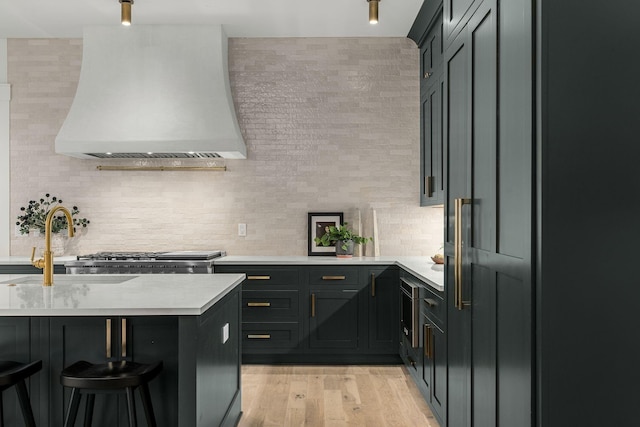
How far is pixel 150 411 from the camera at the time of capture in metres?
2.17

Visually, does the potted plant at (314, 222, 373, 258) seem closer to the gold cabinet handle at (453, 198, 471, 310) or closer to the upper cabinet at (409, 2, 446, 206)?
the upper cabinet at (409, 2, 446, 206)

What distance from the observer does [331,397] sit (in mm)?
3693

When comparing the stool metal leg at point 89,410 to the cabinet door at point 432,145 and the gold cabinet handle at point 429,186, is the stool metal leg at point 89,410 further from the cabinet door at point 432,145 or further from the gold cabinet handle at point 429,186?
the gold cabinet handle at point 429,186

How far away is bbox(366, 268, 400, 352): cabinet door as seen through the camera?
445 centimetres

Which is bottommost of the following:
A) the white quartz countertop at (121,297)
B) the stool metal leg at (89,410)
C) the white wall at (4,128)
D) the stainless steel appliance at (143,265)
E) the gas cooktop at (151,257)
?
the stool metal leg at (89,410)

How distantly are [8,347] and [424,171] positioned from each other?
349cm

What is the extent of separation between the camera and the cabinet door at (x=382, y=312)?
14.6 feet

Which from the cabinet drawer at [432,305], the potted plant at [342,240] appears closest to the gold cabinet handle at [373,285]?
the potted plant at [342,240]

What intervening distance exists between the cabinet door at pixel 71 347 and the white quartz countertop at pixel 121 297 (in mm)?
109

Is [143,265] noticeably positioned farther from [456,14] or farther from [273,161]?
[456,14]

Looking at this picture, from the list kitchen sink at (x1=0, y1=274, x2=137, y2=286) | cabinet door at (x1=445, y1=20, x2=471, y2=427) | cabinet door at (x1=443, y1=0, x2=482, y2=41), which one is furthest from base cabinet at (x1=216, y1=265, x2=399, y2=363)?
cabinet door at (x1=443, y1=0, x2=482, y2=41)

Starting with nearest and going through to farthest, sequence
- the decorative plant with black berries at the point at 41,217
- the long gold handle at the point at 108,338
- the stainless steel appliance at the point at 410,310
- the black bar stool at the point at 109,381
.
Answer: the black bar stool at the point at 109,381 → the long gold handle at the point at 108,338 → the stainless steel appliance at the point at 410,310 → the decorative plant with black berries at the point at 41,217

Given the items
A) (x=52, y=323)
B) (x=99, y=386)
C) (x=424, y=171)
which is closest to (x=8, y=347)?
(x=52, y=323)

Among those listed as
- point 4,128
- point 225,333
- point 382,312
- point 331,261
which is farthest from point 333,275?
point 4,128
